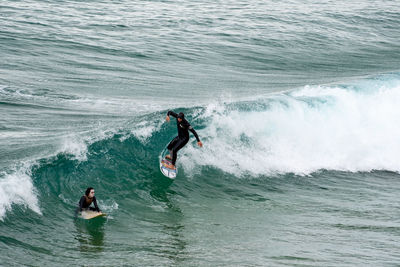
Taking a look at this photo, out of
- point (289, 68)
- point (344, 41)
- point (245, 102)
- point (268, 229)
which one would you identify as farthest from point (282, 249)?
point (344, 41)

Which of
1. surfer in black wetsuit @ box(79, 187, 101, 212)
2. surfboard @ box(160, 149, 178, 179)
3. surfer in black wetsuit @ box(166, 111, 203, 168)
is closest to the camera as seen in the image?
surfer in black wetsuit @ box(79, 187, 101, 212)

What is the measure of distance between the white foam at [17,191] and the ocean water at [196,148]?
0.11 feet

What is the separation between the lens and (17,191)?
12.6 metres

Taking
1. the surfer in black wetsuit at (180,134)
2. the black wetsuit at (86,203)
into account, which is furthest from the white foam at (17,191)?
the surfer in black wetsuit at (180,134)

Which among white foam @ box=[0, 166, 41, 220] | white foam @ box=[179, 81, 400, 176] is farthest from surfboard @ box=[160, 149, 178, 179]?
white foam @ box=[0, 166, 41, 220]

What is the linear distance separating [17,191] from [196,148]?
6.45 m

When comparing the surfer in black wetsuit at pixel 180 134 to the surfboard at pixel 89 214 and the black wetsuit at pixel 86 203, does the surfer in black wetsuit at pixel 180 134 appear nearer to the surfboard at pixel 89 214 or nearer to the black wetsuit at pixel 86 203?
the black wetsuit at pixel 86 203

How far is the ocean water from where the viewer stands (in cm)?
1143

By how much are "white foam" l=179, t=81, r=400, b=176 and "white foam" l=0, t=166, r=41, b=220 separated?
5122mm

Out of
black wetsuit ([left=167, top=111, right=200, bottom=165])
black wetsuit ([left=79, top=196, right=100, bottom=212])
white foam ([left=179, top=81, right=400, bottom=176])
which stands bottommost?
white foam ([left=179, top=81, right=400, bottom=176])

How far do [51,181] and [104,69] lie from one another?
49.2 feet

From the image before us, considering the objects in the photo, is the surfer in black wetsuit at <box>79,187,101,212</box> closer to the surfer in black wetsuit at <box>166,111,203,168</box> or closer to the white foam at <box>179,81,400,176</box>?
the surfer in black wetsuit at <box>166,111,203,168</box>

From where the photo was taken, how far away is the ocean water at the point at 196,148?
450 inches

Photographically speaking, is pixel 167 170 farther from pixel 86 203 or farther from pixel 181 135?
pixel 86 203
